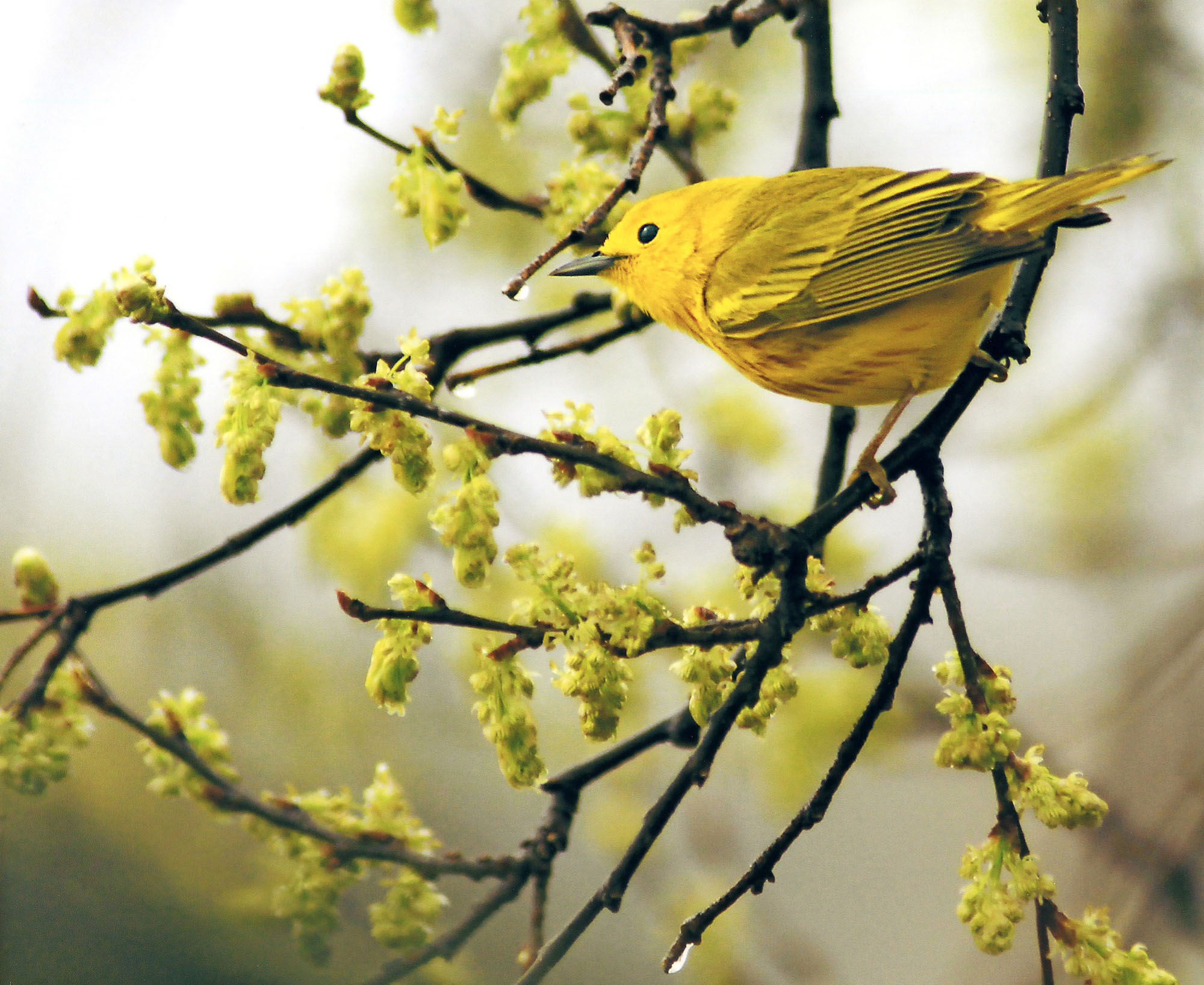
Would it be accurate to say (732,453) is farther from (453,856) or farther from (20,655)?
(20,655)

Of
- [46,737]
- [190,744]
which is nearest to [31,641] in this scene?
[46,737]

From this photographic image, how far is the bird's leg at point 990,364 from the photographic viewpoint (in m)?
1.38

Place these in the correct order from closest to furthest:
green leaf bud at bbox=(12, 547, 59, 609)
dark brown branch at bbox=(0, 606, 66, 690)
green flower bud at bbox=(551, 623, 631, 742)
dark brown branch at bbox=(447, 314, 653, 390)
A: green flower bud at bbox=(551, 623, 631, 742) < dark brown branch at bbox=(0, 606, 66, 690) < green leaf bud at bbox=(12, 547, 59, 609) < dark brown branch at bbox=(447, 314, 653, 390)

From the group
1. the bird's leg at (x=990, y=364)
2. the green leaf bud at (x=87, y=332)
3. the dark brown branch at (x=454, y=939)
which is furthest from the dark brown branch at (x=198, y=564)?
the bird's leg at (x=990, y=364)

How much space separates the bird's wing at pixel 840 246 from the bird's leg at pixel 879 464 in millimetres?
163

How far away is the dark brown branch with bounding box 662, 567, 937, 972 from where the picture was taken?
1.03m

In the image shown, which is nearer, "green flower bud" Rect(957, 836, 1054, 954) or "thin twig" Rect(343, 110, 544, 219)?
"green flower bud" Rect(957, 836, 1054, 954)

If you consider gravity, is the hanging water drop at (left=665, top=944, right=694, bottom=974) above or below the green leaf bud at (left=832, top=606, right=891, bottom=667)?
below

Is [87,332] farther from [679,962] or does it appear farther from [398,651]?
[679,962]

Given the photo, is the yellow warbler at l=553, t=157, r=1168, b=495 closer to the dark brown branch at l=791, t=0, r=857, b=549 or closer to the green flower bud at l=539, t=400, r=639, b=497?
the dark brown branch at l=791, t=0, r=857, b=549

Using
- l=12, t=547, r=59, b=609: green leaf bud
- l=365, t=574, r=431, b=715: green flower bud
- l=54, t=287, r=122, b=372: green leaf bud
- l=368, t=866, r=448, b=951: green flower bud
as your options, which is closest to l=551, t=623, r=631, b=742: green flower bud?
l=365, t=574, r=431, b=715: green flower bud

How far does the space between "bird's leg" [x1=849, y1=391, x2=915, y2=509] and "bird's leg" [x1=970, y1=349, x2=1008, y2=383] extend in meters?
0.10

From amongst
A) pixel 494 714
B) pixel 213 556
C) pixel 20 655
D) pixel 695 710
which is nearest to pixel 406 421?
pixel 494 714

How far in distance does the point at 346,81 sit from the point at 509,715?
773 millimetres
